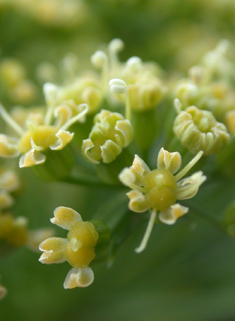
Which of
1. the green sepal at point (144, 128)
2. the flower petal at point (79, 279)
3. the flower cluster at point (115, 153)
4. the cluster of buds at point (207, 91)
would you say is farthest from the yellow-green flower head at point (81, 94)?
the flower petal at point (79, 279)

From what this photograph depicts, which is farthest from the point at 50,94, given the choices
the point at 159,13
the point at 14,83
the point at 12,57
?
the point at 159,13

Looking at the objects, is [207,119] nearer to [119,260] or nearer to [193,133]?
[193,133]

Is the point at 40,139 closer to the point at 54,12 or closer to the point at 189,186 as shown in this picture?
the point at 189,186

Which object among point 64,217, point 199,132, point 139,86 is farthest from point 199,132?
point 64,217

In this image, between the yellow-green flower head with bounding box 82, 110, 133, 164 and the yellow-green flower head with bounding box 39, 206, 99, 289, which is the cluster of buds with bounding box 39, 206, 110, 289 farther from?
the yellow-green flower head with bounding box 82, 110, 133, 164

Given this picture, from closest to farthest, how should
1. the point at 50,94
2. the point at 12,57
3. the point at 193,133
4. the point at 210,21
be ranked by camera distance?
1. the point at 193,133
2. the point at 50,94
3. the point at 12,57
4. the point at 210,21
